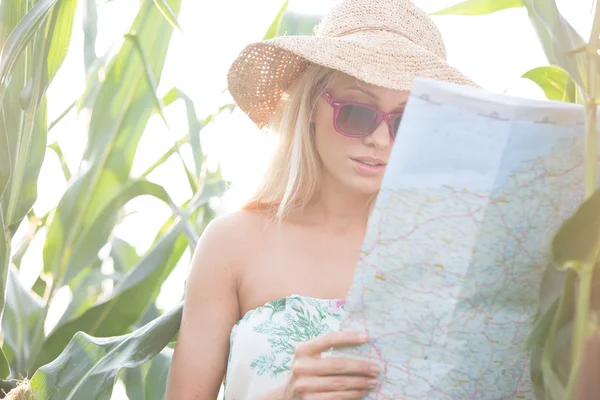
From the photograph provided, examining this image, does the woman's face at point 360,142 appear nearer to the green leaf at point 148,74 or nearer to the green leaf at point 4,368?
the green leaf at point 148,74

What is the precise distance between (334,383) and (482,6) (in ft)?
1.84

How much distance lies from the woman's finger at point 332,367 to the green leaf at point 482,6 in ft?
1.70

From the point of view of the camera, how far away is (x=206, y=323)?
95 cm

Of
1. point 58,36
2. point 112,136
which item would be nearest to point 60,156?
point 112,136

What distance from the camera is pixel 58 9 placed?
3.45 feet

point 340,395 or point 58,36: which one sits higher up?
point 58,36

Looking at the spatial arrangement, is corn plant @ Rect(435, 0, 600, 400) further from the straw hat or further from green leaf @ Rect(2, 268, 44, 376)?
green leaf @ Rect(2, 268, 44, 376)

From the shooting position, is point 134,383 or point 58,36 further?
point 134,383

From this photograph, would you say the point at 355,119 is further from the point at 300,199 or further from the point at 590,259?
the point at 590,259

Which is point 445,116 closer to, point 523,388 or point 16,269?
point 523,388

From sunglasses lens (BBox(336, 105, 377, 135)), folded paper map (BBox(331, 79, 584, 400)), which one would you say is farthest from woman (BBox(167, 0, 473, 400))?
folded paper map (BBox(331, 79, 584, 400))

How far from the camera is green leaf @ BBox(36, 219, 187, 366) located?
3.66 ft

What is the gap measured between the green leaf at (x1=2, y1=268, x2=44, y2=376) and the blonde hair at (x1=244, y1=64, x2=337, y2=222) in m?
0.34

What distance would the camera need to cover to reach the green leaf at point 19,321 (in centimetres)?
111
